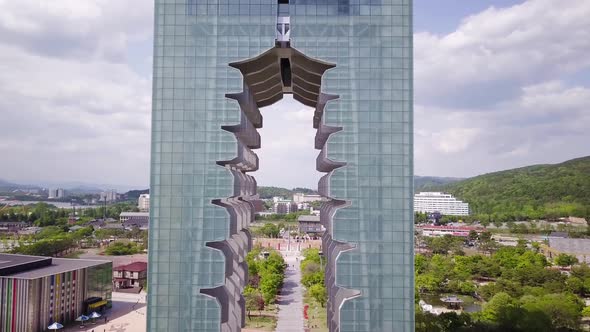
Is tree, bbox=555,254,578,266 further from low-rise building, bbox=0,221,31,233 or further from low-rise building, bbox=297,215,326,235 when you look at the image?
low-rise building, bbox=0,221,31,233

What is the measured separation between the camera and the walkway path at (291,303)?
4512cm

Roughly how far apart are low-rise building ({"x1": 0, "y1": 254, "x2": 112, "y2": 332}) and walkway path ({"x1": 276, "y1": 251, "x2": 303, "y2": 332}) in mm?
23891

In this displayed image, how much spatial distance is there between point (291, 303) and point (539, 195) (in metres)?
142

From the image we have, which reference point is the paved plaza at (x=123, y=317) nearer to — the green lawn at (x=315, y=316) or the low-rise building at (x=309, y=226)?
the green lawn at (x=315, y=316)

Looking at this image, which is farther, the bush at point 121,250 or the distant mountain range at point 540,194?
the distant mountain range at point 540,194

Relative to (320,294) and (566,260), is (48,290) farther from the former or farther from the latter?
(566,260)

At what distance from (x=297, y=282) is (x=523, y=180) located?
155988mm

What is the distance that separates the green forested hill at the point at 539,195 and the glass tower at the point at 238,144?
5283 inches

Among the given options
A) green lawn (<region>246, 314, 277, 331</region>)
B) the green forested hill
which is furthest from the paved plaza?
the green forested hill

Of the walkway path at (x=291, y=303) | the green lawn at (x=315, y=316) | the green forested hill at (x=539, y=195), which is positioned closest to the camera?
the green lawn at (x=315, y=316)

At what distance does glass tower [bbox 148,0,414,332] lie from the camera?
2052cm

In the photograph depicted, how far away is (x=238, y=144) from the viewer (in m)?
21.7

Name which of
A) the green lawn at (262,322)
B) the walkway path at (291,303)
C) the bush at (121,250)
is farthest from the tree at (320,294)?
the bush at (121,250)

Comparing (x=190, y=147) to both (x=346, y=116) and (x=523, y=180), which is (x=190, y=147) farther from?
(x=523, y=180)
